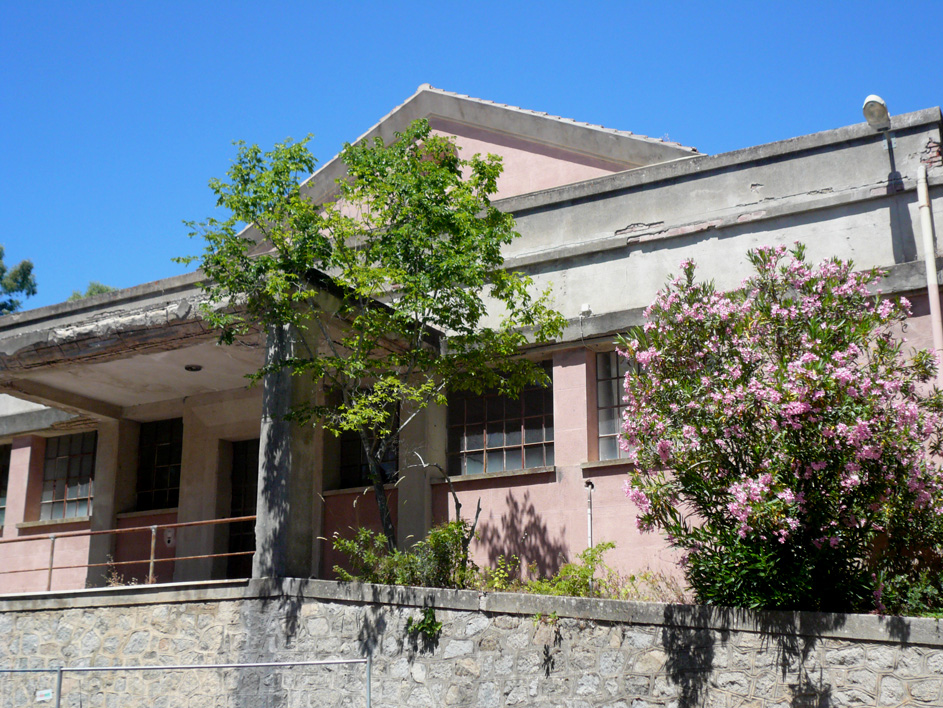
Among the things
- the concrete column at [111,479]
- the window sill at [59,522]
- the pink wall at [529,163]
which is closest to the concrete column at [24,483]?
the window sill at [59,522]

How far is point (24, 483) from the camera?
17.2 metres

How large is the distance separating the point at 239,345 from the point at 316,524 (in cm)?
278

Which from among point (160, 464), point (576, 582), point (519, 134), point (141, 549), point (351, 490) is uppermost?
point (519, 134)

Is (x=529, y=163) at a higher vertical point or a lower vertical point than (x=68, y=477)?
higher

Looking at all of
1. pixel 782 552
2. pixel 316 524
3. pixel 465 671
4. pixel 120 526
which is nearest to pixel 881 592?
pixel 782 552

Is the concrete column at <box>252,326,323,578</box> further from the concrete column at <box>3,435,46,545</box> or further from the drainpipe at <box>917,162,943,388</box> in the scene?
the concrete column at <box>3,435,46,545</box>

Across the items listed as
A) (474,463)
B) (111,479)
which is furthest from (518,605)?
(111,479)

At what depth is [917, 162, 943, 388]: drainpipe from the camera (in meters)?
9.95

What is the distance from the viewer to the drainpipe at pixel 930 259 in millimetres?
9953

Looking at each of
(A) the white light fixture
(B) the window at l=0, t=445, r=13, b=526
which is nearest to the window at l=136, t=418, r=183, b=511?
(B) the window at l=0, t=445, r=13, b=526

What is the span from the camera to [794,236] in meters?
11.6

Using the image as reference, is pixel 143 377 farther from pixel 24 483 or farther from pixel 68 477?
pixel 24 483

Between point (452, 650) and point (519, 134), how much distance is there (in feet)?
27.3

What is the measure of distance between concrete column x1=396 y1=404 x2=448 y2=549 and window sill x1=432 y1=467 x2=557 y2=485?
222mm
